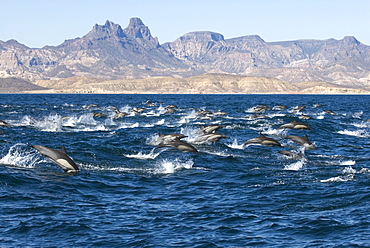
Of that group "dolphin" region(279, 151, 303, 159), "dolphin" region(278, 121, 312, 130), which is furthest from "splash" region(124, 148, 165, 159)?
"dolphin" region(278, 121, 312, 130)

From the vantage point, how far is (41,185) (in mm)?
20094

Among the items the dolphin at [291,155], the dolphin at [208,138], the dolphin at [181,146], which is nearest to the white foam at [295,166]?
the dolphin at [291,155]

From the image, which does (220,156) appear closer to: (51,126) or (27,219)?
(27,219)

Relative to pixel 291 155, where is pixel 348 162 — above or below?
below

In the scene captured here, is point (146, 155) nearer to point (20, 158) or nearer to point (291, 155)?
point (20, 158)

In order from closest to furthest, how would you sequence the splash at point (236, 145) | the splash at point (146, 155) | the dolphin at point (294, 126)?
1. the splash at point (146, 155)
2. the splash at point (236, 145)
3. the dolphin at point (294, 126)

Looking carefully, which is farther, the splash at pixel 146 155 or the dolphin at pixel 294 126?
the dolphin at pixel 294 126

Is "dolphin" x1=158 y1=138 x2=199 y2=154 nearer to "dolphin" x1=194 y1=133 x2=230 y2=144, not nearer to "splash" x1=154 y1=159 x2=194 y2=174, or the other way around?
"splash" x1=154 y1=159 x2=194 y2=174

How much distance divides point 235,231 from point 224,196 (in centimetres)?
415

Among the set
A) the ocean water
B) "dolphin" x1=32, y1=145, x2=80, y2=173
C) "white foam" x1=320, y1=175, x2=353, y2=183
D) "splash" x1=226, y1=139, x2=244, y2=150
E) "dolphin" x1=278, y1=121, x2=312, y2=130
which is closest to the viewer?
the ocean water

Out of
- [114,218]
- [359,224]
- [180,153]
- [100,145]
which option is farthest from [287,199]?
[100,145]

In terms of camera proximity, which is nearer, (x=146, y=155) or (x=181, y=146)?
(x=181, y=146)

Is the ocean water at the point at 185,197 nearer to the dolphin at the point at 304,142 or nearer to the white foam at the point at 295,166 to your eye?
the white foam at the point at 295,166

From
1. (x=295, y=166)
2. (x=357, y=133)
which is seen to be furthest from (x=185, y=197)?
(x=357, y=133)
